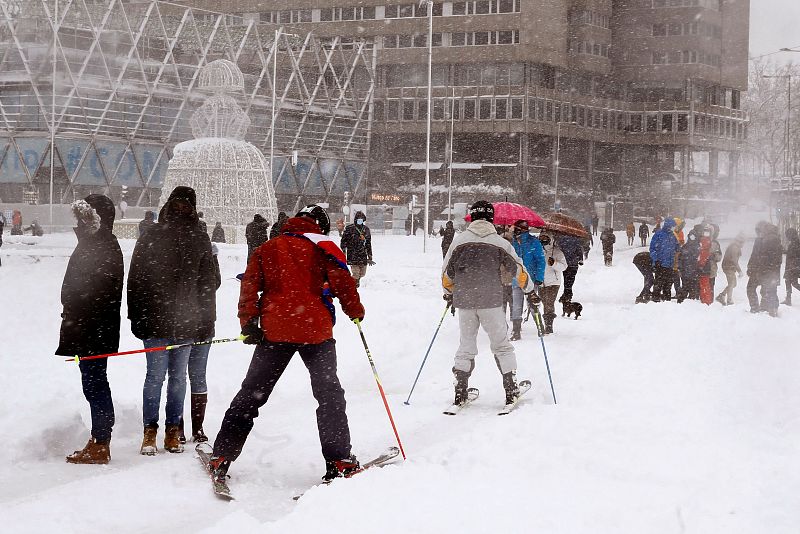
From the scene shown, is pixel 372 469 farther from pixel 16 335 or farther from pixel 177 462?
pixel 16 335

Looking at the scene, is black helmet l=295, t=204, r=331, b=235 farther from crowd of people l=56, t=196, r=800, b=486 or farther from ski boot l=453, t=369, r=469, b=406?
ski boot l=453, t=369, r=469, b=406

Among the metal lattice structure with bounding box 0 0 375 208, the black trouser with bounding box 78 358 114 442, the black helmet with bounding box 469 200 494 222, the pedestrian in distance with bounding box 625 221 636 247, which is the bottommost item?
the pedestrian in distance with bounding box 625 221 636 247

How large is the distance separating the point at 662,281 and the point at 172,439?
1333 cm

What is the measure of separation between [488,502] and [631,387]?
3909mm

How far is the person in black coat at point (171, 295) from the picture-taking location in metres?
6.63

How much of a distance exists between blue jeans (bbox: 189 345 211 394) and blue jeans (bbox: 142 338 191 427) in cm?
13

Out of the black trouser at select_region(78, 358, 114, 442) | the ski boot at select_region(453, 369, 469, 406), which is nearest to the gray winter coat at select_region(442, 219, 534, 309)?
the ski boot at select_region(453, 369, 469, 406)

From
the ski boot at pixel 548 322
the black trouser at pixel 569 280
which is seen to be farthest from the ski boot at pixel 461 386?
the black trouser at pixel 569 280

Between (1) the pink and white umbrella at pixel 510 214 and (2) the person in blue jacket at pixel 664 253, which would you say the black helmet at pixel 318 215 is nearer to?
(1) the pink and white umbrella at pixel 510 214

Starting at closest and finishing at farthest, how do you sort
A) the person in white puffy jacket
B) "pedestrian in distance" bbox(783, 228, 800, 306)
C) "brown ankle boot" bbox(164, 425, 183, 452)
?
"brown ankle boot" bbox(164, 425, 183, 452) < the person in white puffy jacket < "pedestrian in distance" bbox(783, 228, 800, 306)

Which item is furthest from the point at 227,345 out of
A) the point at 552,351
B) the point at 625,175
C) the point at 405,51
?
the point at 625,175

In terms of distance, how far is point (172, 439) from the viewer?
22.4 ft

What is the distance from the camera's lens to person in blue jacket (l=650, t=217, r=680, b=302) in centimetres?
1816

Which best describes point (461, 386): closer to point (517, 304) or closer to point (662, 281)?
point (517, 304)
